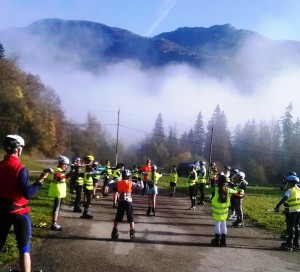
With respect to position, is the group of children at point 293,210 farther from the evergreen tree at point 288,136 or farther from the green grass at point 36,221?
the evergreen tree at point 288,136

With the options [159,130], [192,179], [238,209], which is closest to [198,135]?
[159,130]

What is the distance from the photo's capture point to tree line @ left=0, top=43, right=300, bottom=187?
226 feet

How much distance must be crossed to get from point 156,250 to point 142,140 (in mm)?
113794

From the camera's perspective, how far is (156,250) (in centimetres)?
955

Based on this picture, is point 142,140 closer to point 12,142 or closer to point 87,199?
point 87,199

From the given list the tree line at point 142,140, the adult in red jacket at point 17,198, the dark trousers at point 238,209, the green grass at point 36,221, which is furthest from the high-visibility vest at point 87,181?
the tree line at point 142,140

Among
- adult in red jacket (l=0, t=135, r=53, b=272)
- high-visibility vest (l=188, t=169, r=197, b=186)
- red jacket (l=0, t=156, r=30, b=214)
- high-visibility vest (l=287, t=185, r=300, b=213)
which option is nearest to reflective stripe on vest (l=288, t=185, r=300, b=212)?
high-visibility vest (l=287, t=185, r=300, b=213)

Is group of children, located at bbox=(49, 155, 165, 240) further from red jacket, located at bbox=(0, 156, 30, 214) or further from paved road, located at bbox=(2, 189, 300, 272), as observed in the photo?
red jacket, located at bbox=(0, 156, 30, 214)

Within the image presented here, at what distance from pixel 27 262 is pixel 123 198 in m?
5.49

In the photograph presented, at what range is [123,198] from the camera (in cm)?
1088

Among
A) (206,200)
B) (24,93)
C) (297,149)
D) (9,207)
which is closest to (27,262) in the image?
(9,207)

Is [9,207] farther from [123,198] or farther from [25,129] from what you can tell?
[25,129]

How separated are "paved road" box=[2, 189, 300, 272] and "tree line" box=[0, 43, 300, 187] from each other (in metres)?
41.5

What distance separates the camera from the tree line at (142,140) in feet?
226
